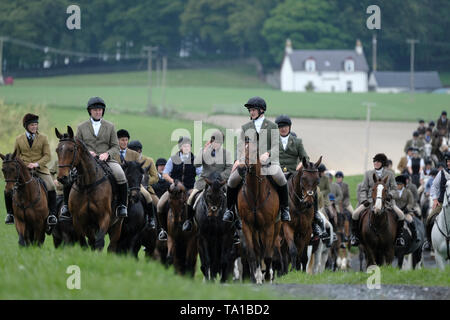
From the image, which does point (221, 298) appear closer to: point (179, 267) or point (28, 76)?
point (179, 267)

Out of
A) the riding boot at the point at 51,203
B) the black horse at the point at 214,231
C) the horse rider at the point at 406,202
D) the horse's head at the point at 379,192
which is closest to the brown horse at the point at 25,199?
the riding boot at the point at 51,203

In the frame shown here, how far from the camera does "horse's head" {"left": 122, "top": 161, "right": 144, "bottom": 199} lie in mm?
16672

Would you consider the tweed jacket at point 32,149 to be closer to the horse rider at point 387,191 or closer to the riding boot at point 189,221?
the riding boot at point 189,221

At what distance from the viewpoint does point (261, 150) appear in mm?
15602

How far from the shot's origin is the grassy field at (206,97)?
77.6 metres

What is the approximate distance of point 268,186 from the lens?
15.6 metres

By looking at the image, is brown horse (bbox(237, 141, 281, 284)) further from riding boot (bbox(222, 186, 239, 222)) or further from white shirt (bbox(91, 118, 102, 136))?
white shirt (bbox(91, 118, 102, 136))

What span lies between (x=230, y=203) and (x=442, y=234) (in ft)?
13.5

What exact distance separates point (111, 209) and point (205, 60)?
11249 centimetres

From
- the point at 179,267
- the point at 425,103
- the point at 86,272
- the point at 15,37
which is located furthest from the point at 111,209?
the point at 15,37

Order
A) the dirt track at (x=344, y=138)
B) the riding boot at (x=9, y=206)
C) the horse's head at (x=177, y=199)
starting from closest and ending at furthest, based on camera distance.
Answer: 1. the horse's head at (x=177, y=199)
2. the riding boot at (x=9, y=206)
3. the dirt track at (x=344, y=138)

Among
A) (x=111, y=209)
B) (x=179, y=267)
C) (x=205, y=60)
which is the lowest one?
(x=179, y=267)

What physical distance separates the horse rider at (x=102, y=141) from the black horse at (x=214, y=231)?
1.42m

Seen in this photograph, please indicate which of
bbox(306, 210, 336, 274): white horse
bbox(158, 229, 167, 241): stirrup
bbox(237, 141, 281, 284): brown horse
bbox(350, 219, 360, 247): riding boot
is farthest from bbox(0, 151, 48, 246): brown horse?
bbox(306, 210, 336, 274): white horse
